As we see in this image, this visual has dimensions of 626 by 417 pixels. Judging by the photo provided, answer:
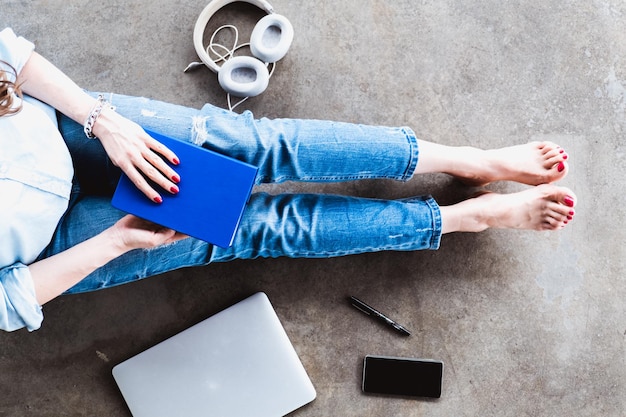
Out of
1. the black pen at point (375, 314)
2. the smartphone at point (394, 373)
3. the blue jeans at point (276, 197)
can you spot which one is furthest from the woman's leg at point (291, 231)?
the smartphone at point (394, 373)

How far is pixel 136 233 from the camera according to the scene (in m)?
1.18

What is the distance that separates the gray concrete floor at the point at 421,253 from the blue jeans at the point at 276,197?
24cm

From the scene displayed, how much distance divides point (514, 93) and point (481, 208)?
15.6 inches

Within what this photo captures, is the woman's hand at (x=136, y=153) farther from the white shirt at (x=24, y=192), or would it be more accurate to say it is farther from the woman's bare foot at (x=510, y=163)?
the woman's bare foot at (x=510, y=163)

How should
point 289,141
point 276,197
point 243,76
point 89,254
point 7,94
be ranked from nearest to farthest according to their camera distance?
point 7,94, point 89,254, point 289,141, point 276,197, point 243,76

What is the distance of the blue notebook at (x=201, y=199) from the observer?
1150 mm

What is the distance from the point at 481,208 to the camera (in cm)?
152

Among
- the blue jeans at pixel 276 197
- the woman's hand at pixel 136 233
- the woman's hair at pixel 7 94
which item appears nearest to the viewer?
the woman's hair at pixel 7 94

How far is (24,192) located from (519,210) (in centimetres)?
124

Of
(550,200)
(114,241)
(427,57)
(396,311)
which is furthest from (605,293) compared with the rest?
(114,241)

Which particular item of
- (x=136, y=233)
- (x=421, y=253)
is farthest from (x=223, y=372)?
(x=421, y=253)

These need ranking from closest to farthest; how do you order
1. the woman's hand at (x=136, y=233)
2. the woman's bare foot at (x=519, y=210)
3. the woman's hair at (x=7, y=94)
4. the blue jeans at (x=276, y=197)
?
the woman's hair at (x=7, y=94) < the woman's hand at (x=136, y=233) < the blue jeans at (x=276, y=197) < the woman's bare foot at (x=519, y=210)

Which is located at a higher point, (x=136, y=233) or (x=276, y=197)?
(x=136, y=233)

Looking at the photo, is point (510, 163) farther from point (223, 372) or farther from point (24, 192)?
point (24, 192)
